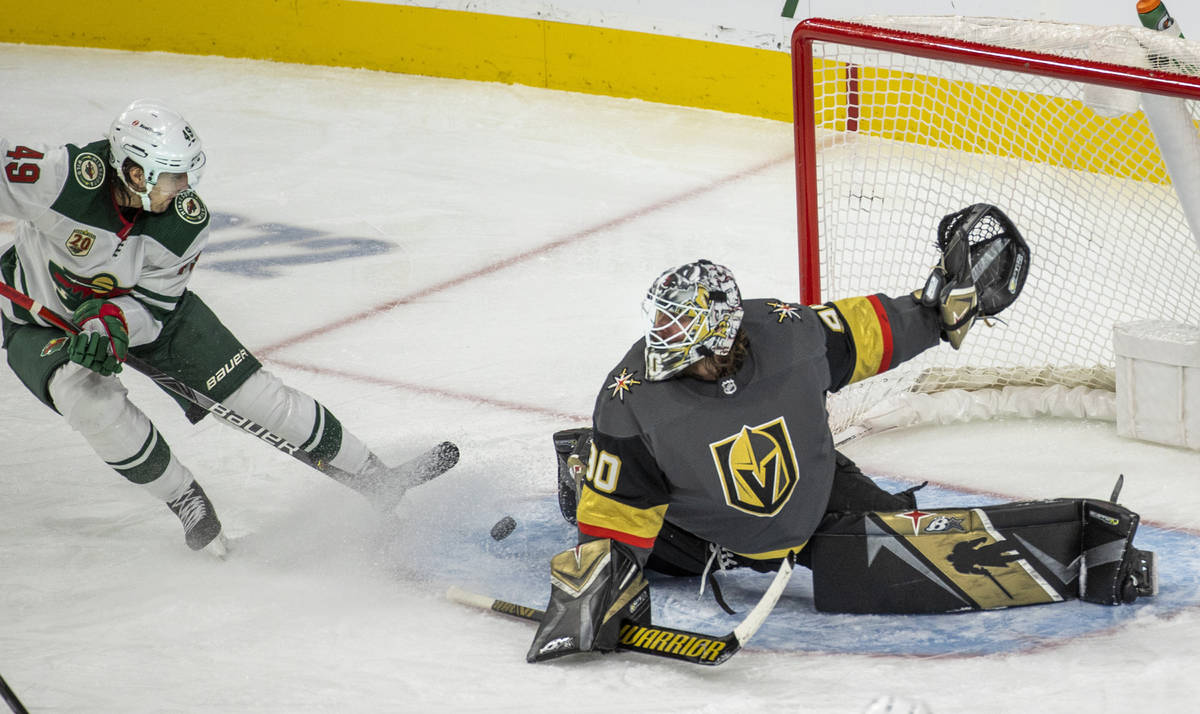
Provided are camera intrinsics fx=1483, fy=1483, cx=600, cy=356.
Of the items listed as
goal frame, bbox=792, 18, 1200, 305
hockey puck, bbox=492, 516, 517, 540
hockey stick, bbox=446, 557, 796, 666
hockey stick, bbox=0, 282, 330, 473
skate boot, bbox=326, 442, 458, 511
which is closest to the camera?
hockey stick, bbox=446, 557, 796, 666

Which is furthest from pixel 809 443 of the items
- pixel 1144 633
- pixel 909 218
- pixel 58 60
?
pixel 58 60

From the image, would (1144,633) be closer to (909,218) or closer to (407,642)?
(407,642)

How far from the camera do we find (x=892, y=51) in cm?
319

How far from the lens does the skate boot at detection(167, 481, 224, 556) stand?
307cm

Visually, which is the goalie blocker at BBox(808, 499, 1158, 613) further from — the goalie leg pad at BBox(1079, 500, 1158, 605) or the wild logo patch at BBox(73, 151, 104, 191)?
the wild logo patch at BBox(73, 151, 104, 191)

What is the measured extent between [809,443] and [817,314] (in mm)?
247

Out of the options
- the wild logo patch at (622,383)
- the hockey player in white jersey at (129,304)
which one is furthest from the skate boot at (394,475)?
the wild logo patch at (622,383)

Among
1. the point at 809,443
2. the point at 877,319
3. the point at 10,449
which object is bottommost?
the point at 10,449

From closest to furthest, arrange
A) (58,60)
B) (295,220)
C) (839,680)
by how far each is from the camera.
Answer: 1. (839,680)
2. (295,220)
3. (58,60)

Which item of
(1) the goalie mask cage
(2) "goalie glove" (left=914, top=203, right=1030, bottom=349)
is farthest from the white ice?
(2) "goalie glove" (left=914, top=203, right=1030, bottom=349)

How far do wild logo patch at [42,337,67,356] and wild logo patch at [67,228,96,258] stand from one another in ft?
0.60

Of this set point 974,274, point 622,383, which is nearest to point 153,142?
point 622,383

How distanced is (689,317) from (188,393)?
4.05ft

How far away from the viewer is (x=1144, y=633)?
247 centimetres
